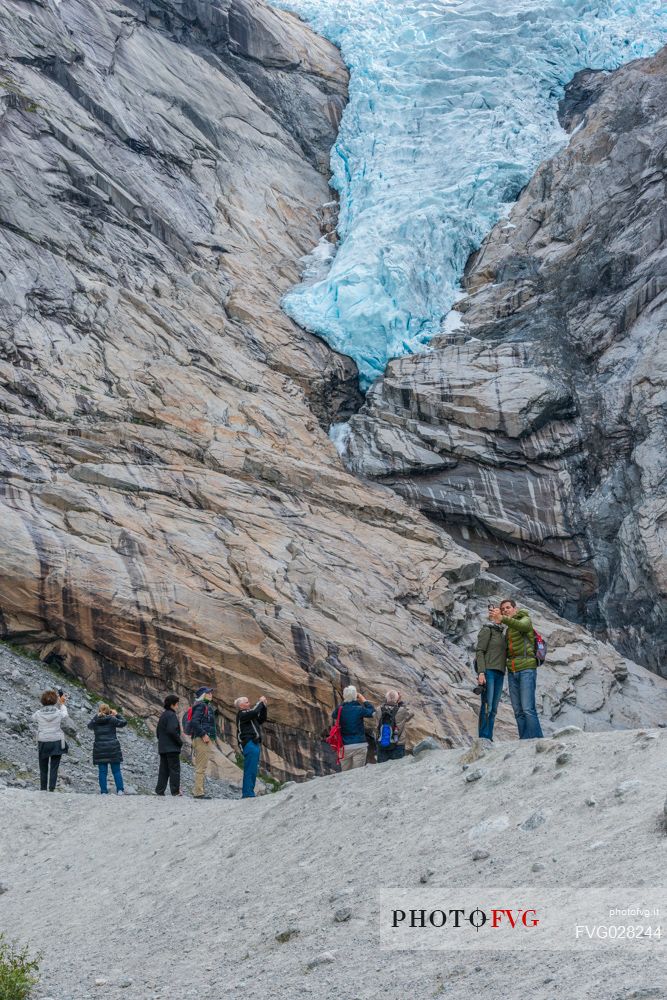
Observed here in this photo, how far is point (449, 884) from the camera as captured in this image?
20.3 ft

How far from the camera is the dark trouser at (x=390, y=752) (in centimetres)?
1121

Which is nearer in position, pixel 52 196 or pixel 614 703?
pixel 614 703

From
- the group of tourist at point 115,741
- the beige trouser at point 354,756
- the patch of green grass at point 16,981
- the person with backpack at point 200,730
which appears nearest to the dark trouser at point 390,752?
the beige trouser at point 354,756

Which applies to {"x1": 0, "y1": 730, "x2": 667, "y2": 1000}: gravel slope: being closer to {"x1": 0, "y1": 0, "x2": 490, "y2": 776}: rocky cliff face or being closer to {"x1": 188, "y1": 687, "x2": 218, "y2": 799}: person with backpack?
{"x1": 188, "y1": 687, "x2": 218, "y2": 799}: person with backpack

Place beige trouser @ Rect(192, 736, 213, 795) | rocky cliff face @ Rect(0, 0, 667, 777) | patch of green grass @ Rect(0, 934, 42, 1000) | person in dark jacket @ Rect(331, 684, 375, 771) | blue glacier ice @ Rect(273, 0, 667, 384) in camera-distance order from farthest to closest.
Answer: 1. blue glacier ice @ Rect(273, 0, 667, 384)
2. rocky cliff face @ Rect(0, 0, 667, 777)
3. beige trouser @ Rect(192, 736, 213, 795)
4. person in dark jacket @ Rect(331, 684, 375, 771)
5. patch of green grass @ Rect(0, 934, 42, 1000)

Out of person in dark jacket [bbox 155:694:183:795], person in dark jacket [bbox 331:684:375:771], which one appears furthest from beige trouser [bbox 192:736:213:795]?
person in dark jacket [bbox 331:684:375:771]

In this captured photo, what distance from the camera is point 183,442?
23.8 meters

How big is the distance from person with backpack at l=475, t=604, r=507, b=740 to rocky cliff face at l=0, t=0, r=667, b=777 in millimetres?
8747

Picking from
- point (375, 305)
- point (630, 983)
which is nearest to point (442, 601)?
point (375, 305)

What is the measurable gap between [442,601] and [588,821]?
635 inches

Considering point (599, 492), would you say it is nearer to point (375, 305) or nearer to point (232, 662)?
point (375, 305)

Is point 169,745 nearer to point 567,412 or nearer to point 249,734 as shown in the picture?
point 249,734

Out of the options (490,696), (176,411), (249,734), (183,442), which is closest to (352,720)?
(249,734)

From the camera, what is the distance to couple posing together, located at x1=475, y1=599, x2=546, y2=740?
9.30 m
